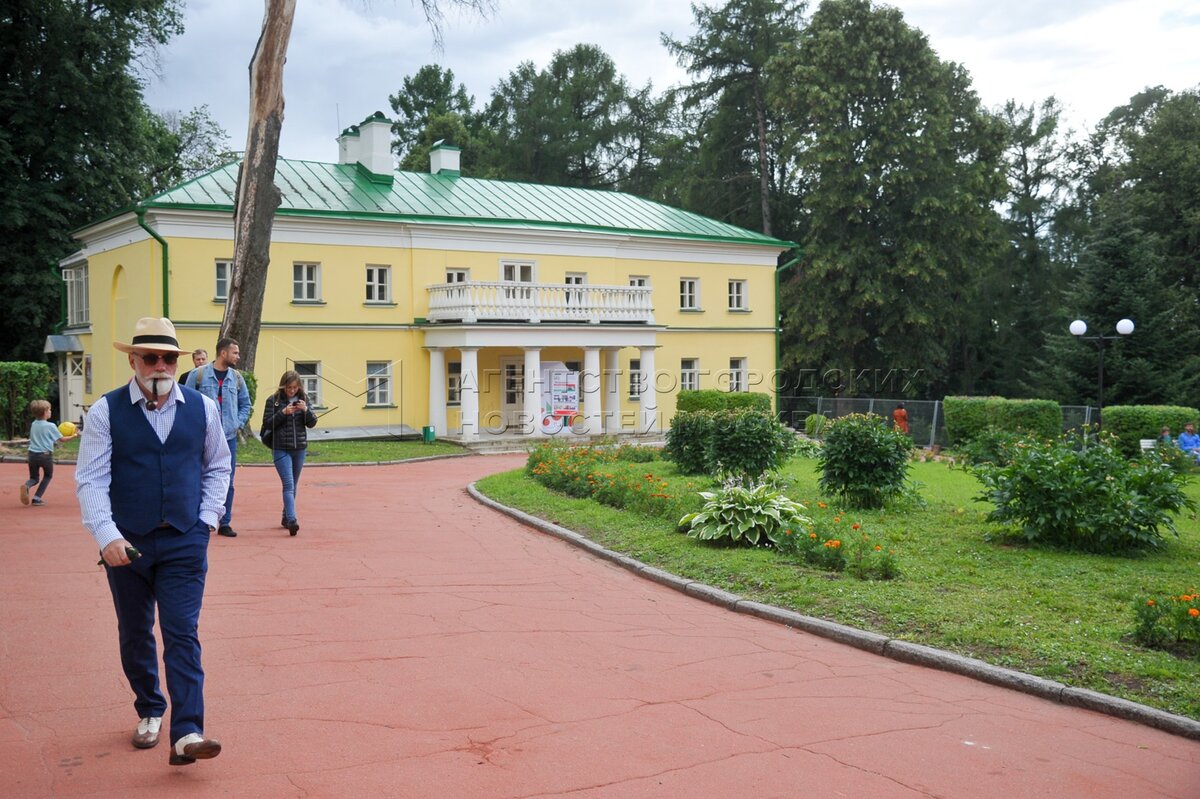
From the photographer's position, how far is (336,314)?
108 ft

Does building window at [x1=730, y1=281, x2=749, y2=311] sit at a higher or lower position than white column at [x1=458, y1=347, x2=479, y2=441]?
higher

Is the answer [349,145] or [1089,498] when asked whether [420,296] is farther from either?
[1089,498]

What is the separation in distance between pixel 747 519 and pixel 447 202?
26.0 meters

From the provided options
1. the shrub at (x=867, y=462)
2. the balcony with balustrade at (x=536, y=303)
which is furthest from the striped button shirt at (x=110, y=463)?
the balcony with balustrade at (x=536, y=303)

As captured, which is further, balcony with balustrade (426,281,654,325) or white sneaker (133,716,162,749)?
balcony with balustrade (426,281,654,325)

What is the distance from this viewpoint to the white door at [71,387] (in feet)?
118

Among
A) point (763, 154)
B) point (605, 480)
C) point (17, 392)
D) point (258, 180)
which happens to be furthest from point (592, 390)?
point (763, 154)

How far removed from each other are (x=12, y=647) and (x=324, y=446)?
2084cm

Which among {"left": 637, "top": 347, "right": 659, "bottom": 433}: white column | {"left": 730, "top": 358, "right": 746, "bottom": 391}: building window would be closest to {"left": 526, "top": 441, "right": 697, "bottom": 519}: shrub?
{"left": 637, "top": 347, "right": 659, "bottom": 433}: white column

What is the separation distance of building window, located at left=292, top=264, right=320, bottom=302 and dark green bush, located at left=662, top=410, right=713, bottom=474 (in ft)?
53.9

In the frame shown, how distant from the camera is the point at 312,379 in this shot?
32.4 m

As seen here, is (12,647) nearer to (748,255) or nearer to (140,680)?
(140,680)

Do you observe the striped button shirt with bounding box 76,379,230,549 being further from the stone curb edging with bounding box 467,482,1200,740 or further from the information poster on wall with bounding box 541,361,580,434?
the information poster on wall with bounding box 541,361,580,434

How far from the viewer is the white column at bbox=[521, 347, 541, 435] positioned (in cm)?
3366
